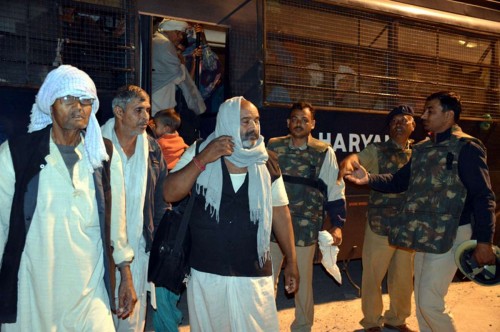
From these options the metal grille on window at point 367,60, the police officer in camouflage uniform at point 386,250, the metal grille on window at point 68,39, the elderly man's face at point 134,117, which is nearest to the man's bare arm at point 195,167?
the elderly man's face at point 134,117

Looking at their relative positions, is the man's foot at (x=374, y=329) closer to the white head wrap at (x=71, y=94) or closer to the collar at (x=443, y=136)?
the collar at (x=443, y=136)

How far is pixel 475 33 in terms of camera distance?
7.21 m

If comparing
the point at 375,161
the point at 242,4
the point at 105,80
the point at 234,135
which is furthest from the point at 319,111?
the point at 234,135

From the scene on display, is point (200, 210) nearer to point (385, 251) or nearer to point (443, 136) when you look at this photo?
point (443, 136)

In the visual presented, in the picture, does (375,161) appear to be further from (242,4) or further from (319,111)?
(242,4)

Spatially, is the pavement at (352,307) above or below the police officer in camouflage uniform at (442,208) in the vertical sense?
below

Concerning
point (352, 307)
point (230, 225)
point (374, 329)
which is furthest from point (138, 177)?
point (352, 307)

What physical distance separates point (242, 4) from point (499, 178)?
3.77m

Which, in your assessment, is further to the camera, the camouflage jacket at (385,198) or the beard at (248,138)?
the camouflage jacket at (385,198)

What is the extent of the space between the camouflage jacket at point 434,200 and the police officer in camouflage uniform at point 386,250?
1.08 meters

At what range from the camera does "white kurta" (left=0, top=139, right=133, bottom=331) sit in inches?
118

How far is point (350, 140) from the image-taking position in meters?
6.47

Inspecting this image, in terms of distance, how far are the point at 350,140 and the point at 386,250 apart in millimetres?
1197

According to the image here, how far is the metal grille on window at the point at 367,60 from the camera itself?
585 cm
